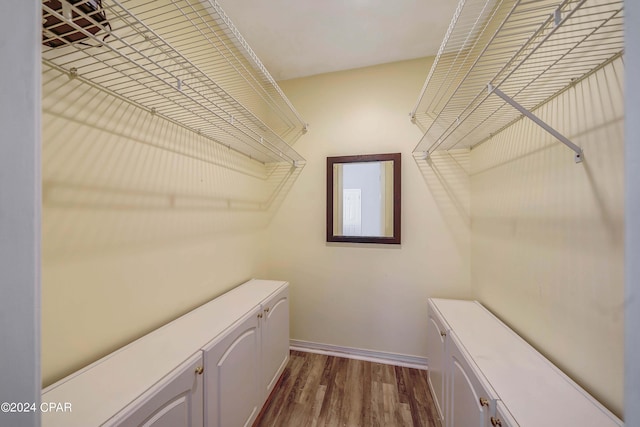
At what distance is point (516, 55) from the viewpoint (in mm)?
633

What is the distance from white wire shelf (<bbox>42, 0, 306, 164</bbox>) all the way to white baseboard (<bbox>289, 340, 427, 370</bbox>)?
1.72 m

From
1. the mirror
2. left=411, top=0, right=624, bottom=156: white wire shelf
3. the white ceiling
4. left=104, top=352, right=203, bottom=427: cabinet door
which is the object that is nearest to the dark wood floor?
left=104, top=352, right=203, bottom=427: cabinet door

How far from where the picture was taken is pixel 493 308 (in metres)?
1.36

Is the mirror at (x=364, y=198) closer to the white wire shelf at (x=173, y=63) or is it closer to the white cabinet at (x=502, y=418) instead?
the white wire shelf at (x=173, y=63)

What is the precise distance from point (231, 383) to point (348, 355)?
46.6 inches

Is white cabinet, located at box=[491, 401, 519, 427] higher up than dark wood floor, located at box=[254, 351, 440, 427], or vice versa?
white cabinet, located at box=[491, 401, 519, 427]

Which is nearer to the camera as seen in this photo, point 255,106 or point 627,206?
point 627,206

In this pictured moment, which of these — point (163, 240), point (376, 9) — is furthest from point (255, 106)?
point (163, 240)

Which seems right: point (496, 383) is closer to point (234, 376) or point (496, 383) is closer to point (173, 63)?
point (234, 376)

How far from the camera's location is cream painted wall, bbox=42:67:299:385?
0.71 meters

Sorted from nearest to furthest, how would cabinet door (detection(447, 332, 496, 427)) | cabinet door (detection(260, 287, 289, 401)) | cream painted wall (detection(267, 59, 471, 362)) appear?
1. cabinet door (detection(447, 332, 496, 427))
2. cabinet door (detection(260, 287, 289, 401))
3. cream painted wall (detection(267, 59, 471, 362))

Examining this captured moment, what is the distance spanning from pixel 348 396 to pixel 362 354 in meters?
0.43

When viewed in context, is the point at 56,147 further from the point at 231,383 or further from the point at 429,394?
the point at 429,394

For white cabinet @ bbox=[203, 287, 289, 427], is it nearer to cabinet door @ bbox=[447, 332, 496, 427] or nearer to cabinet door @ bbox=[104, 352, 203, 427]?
cabinet door @ bbox=[104, 352, 203, 427]
